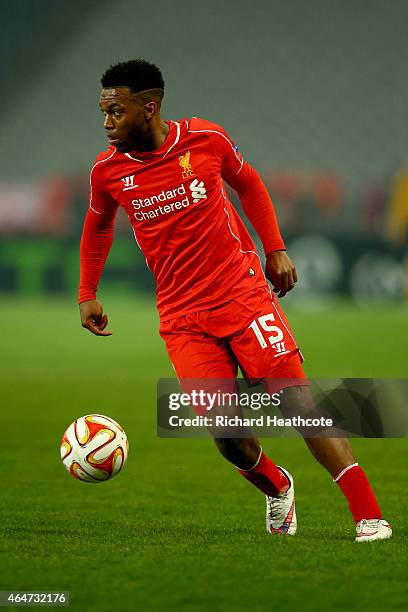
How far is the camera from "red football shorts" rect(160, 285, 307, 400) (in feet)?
16.1

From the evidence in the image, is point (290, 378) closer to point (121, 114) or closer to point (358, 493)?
point (358, 493)

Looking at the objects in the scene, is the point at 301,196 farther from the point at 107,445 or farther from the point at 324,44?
the point at 107,445

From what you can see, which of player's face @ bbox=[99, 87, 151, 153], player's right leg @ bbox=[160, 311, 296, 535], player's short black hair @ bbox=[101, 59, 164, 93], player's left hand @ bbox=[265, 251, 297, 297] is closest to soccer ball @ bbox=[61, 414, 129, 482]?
player's right leg @ bbox=[160, 311, 296, 535]

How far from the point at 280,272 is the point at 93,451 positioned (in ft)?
3.95

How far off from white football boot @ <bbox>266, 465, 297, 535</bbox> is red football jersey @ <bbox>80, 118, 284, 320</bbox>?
985 mm

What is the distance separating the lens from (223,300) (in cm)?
504

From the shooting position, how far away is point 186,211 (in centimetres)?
505

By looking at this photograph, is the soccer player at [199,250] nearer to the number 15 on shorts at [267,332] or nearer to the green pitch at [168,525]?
the number 15 on shorts at [267,332]

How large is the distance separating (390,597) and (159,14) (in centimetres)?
3177

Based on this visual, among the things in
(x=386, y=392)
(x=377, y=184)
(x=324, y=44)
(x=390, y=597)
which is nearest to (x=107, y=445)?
(x=390, y=597)

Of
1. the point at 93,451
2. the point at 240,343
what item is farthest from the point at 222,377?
the point at 93,451

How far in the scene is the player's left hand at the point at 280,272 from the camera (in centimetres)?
505

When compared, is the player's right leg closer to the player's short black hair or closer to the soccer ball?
the soccer ball

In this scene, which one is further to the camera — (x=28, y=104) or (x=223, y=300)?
(x=28, y=104)
